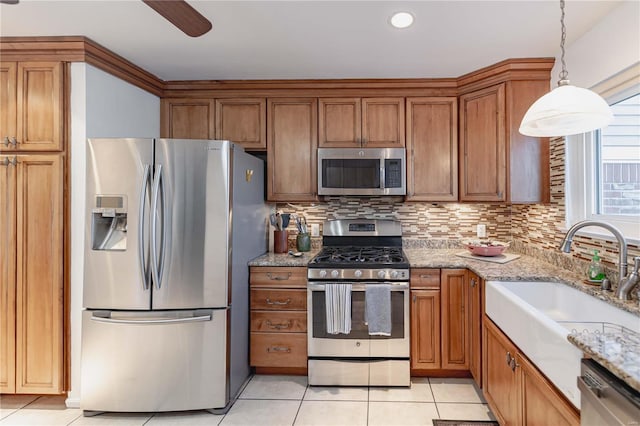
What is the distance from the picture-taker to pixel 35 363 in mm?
2178

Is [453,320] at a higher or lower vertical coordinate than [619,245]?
lower

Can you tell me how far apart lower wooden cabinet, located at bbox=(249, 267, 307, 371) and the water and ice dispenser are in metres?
0.93

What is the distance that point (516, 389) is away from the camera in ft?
5.34

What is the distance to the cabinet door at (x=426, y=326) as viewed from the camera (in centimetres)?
250

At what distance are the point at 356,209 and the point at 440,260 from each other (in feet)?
3.08

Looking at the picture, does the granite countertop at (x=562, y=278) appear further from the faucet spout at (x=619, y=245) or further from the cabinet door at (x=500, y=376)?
the cabinet door at (x=500, y=376)

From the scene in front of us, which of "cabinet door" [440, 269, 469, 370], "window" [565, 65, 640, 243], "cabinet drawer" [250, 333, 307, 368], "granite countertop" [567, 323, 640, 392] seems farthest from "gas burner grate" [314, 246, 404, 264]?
"granite countertop" [567, 323, 640, 392]

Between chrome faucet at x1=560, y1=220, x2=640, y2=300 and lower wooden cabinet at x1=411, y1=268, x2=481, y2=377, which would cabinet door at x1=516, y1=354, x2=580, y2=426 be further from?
lower wooden cabinet at x1=411, y1=268, x2=481, y2=377

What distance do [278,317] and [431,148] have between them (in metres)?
1.88

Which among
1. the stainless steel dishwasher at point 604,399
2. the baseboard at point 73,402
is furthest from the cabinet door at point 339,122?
the baseboard at point 73,402

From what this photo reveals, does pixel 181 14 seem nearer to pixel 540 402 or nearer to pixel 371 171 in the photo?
pixel 371 171

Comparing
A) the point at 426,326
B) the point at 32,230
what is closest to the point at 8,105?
the point at 32,230

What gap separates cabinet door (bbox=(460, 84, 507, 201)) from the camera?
8.71ft

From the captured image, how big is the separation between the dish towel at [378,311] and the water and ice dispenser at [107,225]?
164 cm
